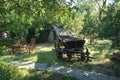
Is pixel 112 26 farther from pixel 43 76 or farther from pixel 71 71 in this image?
pixel 43 76

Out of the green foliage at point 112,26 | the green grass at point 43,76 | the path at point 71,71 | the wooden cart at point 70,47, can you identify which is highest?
the green foliage at point 112,26

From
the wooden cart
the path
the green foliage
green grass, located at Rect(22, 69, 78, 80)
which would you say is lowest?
the path

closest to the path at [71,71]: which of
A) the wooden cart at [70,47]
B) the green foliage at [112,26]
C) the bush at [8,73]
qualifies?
the green foliage at [112,26]

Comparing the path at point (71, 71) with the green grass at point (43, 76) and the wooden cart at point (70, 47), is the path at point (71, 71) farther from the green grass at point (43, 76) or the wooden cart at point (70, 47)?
the wooden cart at point (70, 47)

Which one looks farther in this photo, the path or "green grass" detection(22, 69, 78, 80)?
"green grass" detection(22, 69, 78, 80)

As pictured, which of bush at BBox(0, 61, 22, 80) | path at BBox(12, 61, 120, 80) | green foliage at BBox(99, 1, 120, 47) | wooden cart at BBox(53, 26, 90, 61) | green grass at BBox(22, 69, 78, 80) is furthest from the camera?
wooden cart at BBox(53, 26, 90, 61)

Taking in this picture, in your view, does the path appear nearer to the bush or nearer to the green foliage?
the green foliage

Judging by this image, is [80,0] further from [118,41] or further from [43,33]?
[118,41]

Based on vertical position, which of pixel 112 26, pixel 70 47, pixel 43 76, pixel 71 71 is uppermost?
pixel 112 26

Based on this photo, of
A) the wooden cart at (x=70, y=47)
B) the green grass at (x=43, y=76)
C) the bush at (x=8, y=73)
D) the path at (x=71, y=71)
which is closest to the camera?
the bush at (x=8, y=73)

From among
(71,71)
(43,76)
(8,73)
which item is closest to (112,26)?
(71,71)

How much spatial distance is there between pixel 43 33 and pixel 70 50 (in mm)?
19203

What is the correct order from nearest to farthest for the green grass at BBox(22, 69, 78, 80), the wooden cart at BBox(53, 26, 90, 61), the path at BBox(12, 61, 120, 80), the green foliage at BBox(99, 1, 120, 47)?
the green foliage at BBox(99, 1, 120, 47) < the path at BBox(12, 61, 120, 80) < the green grass at BBox(22, 69, 78, 80) < the wooden cart at BBox(53, 26, 90, 61)

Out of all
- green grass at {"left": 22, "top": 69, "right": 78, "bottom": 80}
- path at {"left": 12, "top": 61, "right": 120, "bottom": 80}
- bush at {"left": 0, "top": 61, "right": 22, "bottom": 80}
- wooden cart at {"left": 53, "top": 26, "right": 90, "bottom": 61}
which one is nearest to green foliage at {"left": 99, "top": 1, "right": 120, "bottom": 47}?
path at {"left": 12, "top": 61, "right": 120, "bottom": 80}
